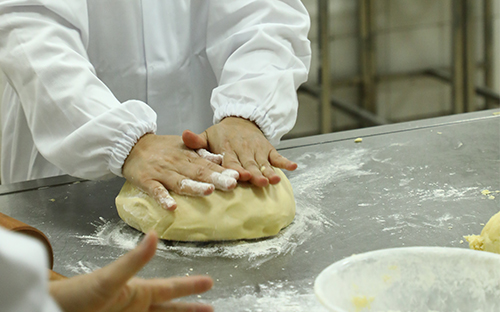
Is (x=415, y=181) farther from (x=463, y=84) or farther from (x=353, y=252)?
(x=463, y=84)

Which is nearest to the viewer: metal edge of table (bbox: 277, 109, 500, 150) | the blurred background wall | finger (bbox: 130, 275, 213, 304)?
finger (bbox: 130, 275, 213, 304)

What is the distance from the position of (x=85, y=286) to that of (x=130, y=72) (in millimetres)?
1023

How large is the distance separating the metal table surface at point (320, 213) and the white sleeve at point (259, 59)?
17 cm

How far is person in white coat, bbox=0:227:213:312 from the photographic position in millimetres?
343

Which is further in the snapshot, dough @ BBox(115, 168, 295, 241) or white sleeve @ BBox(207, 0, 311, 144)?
white sleeve @ BBox(207, 0, 311, 144)

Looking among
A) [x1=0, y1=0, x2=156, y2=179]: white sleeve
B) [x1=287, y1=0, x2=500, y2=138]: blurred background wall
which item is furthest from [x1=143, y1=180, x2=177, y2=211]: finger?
[x1=287, y1=0, x2=500, y2=138]: blurred background wall

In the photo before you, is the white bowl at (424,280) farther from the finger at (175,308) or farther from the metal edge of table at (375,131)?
the metal edge of table at (375,131)

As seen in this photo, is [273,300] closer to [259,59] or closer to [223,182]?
Result: [223,182]

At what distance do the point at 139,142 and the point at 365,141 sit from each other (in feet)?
2.19

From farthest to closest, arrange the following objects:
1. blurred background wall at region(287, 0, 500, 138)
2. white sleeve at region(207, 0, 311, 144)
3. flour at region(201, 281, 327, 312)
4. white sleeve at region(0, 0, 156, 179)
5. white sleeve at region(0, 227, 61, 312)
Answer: blurred background wall at region(287, 0, 500, 138) < white sleeve at region(207, 0, 311, 144) < white sleeve at region(0, 0, 156, 179) < flour at region(201, 281, 327, 312) < white sleeve at region(0, 227, 61, 312)

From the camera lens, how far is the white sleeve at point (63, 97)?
3.27ft

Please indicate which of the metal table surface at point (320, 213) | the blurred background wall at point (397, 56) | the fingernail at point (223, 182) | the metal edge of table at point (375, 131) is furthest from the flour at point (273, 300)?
the blurred background wall at point (397, 56)

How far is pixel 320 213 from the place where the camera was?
984 mm

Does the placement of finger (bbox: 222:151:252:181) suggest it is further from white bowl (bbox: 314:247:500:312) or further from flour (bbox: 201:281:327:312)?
white bowl (bbox: 314:247:500:312)
